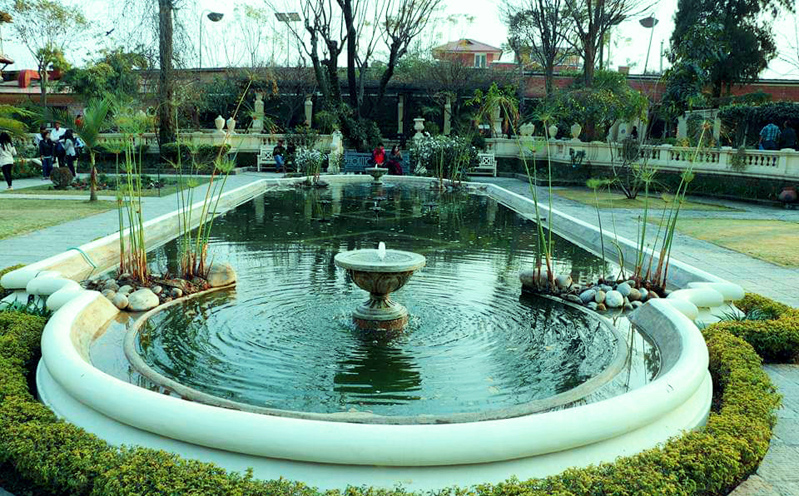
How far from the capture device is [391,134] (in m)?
40.8

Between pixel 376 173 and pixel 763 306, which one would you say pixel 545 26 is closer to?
pixel 376 173

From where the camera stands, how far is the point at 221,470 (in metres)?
3.56

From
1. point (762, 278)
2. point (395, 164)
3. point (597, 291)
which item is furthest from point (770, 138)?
point (597, 291)

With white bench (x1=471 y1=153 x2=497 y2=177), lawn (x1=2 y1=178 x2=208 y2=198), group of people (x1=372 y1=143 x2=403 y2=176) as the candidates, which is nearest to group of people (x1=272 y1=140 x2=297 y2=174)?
group of people (x1=372 y1=143 x2=403 y2=176)

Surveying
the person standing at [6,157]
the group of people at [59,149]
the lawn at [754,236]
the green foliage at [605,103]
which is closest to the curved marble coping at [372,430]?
the lawn at [754,236]

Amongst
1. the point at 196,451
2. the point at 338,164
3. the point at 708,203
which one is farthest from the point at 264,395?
the point at 338,164

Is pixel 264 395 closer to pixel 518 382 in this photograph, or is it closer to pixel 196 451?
pixel 196 451

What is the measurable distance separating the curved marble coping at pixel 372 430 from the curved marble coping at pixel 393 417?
75cm

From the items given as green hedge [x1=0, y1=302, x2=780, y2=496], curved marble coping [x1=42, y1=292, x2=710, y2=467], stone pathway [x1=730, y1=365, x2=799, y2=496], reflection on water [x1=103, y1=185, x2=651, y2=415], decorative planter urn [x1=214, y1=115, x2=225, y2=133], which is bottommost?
reflection on water [x1=103, y1=185, x2=651, y2=415]

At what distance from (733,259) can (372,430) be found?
29.5 ft

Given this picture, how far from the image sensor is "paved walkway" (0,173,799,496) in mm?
4281

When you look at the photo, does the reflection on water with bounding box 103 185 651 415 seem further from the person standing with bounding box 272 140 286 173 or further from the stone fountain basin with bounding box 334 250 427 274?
the person standing with bounding box 272 140 286 173

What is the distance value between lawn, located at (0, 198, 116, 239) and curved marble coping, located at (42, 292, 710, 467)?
355 inches

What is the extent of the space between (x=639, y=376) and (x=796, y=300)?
12.1ft
